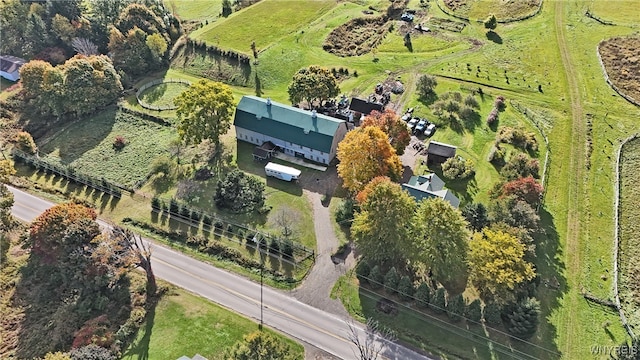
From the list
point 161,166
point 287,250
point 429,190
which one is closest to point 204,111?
point 161,166

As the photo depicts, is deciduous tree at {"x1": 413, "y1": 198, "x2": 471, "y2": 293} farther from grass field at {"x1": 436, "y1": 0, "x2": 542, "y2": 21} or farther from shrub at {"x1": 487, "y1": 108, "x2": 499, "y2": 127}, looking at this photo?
grass field at {"x1": 436, "y1": 0, "x2": 542, "y2": 21}

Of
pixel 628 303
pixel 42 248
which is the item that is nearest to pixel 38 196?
pixel 42 248

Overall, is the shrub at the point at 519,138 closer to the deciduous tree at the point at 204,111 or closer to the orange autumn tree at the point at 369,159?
the orange autumn tree at the point at 369,159

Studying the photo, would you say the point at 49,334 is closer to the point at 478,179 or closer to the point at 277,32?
the point at 478,179

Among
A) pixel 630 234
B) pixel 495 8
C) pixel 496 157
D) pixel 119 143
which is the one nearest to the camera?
pixel 630 234

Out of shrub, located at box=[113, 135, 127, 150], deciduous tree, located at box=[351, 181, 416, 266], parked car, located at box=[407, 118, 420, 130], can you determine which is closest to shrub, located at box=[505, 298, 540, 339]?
deciduous tree, located at box=[351, 181, 416, 266]

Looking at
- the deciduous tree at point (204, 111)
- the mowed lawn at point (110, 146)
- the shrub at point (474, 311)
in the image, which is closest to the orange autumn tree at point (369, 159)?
the shrub at point (474, 311)

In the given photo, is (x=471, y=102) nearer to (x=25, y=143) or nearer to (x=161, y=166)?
(x=161, y=166)
